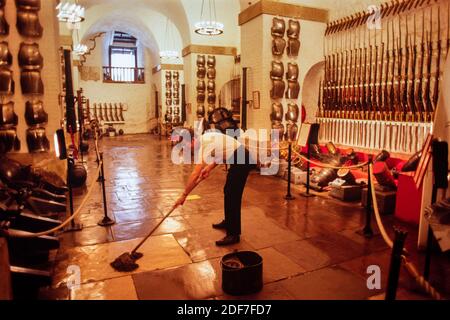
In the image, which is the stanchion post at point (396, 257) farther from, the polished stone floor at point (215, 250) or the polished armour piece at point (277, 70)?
the polished armour piece at point (277, 70)

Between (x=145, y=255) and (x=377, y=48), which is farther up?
(x=377, y=48)

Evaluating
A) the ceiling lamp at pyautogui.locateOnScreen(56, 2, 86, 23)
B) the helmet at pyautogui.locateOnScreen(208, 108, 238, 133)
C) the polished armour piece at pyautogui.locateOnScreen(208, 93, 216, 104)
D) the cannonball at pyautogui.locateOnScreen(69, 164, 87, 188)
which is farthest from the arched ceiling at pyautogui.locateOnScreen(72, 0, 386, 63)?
the cannonball at pyautogui.locateOnScreen(69, 164, 87, 188)

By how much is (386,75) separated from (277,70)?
2.52 m

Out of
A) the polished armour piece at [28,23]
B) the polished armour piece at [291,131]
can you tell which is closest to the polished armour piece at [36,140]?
the polished armour piece at [28,23]

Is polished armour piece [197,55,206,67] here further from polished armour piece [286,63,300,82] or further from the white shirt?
the white shirt

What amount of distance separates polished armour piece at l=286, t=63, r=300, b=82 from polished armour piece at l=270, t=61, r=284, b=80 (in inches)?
9.5

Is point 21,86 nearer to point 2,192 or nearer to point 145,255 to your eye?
point 2,192

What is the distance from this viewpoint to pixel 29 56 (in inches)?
256

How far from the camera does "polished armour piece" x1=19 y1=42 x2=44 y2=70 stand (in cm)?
648

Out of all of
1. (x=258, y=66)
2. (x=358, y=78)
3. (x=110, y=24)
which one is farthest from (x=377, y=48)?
(x=110, y=24)

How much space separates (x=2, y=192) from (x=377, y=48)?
26.2 ft

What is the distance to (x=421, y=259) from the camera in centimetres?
373

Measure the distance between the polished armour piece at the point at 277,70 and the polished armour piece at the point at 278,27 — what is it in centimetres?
69

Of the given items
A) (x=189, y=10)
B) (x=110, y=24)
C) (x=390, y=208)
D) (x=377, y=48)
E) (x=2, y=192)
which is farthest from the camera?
(x=110, y=24)
